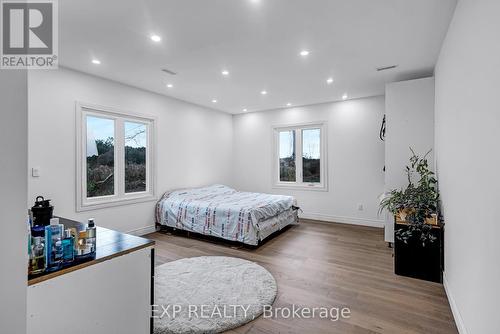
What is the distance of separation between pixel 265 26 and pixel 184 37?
0.86 m

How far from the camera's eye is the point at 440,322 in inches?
80.5

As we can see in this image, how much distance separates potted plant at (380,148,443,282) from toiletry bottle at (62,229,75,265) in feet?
10.1

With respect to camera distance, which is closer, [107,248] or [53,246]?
[53,246]

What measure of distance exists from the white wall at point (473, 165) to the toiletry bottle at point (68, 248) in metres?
2.13

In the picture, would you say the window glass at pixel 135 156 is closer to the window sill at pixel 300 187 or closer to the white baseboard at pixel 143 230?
the white baseboard at pixel 143 230

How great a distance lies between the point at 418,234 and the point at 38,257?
330 cm

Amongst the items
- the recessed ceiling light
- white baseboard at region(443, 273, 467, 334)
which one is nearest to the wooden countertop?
the recessed ceiling light

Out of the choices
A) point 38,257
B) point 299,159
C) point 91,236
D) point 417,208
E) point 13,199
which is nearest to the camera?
point 13,199

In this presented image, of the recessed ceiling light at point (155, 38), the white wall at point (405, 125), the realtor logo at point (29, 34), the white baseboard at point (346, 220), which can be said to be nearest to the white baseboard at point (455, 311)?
the white wall at point (405, 125)

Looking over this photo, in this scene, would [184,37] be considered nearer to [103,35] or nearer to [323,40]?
[103,35]

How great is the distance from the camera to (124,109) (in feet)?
13.7

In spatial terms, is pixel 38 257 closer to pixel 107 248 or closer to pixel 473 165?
pixel 107 248

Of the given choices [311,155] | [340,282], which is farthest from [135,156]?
[340,282]

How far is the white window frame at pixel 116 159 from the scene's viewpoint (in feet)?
11.7
